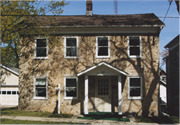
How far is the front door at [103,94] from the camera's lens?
14.4 m

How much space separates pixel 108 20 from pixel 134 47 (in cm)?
294

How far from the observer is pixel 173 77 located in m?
17.3

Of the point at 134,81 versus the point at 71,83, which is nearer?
the point at 134,81

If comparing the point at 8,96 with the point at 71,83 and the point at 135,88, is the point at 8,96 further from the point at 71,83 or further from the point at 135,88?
the point at 135,88

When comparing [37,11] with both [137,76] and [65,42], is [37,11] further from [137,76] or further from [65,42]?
[137,76]

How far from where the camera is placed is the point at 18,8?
13039mm

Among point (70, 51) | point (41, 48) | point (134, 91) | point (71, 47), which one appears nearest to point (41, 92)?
point (41, 48)

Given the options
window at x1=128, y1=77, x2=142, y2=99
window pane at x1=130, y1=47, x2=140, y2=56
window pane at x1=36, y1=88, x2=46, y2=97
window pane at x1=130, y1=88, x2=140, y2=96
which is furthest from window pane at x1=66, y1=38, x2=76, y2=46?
window pane at x1=130, y1=88, x2=140, y2=96

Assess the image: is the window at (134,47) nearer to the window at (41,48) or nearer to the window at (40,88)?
the window at (41,48)

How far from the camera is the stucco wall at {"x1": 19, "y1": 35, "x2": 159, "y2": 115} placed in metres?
14.2

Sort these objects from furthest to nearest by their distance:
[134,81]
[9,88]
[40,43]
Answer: [9,88], [40,43], [134,81]

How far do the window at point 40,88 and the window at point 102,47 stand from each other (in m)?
4.43

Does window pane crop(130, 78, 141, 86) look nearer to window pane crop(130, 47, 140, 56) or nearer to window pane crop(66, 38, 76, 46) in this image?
window pane crop(130, 47, 140, 56)

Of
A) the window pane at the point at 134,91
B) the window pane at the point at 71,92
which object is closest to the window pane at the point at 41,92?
the window pane at the point at 71,92
